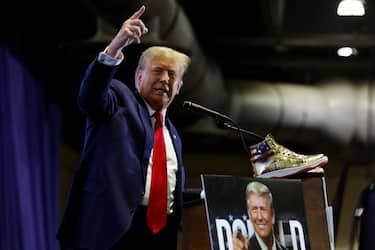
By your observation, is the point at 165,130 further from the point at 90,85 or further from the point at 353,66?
the point at 353,66

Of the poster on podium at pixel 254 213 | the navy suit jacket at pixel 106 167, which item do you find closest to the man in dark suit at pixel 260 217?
the poster on podium at pixel 254 213

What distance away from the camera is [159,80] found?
2.19 m

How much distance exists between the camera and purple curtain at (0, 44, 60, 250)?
4.50m

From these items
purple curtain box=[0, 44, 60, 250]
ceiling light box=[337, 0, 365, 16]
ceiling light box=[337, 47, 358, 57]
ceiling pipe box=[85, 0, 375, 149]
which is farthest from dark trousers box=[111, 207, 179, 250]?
ceiling light box=[337, 47, 358, 57]

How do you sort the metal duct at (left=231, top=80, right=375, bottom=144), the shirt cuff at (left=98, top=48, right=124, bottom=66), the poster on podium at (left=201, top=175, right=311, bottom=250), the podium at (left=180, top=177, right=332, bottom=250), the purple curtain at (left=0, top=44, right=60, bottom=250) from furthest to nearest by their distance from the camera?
the metal duct at (left=231, top=80, right=375, bottom=144), the purple curtain at (left=0, top=44, right=60, bottom=250), the podium at (left=180, top=177, right=332, bottom=250), the shirt cuff at (left=98, top=48, right=124, bottom=66), the poster on podium at (left=201, top=175, right=311, bottom=250)

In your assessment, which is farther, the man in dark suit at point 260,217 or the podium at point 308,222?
the podium at point 308,222

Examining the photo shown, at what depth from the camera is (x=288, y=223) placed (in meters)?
2.04

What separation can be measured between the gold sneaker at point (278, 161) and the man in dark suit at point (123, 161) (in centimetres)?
21

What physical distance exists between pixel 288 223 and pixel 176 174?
0.32 meters

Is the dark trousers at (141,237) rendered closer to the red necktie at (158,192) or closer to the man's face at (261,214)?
the red necktie at (158,192)

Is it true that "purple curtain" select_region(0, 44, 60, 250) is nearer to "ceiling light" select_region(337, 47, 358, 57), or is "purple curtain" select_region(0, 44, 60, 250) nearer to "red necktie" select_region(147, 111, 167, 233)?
"ceiling light" select_region(337, 47, 358, 57)

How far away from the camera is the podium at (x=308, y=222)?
2141 mm

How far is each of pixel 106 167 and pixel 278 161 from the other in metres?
0.45

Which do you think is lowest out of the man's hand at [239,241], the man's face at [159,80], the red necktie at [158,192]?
the man's hand at [239,241]
